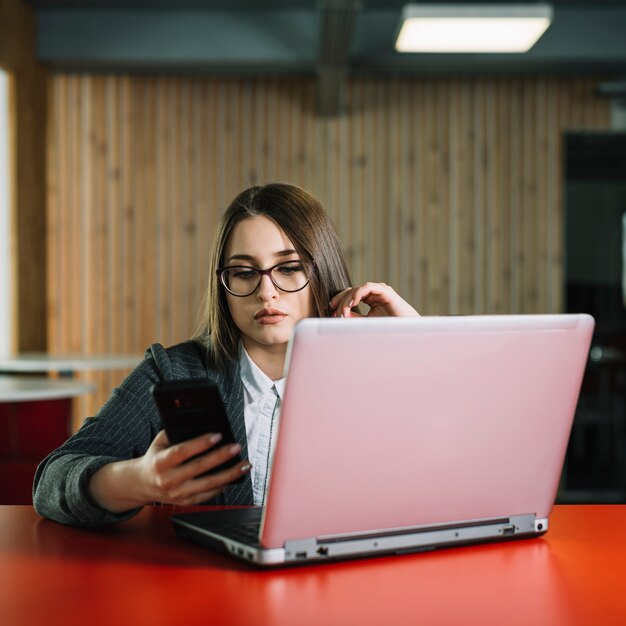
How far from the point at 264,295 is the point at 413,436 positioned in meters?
0.74

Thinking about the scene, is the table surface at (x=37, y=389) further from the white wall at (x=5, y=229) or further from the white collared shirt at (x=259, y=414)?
the white wall at (x=5, y=229)

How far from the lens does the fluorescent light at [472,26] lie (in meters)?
4.43

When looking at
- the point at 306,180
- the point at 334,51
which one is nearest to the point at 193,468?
the point at 334,51

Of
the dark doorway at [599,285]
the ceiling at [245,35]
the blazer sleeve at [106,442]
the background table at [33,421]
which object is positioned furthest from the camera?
the dark doorway at [599,285]

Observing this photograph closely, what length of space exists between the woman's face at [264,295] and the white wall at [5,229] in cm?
430

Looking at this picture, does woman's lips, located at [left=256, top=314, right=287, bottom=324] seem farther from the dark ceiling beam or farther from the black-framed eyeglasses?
the dark ceiling beam

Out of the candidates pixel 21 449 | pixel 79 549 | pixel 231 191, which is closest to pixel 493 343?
pixel 79 549

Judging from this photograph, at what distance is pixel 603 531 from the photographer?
140cm

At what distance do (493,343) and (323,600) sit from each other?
405 millimetres

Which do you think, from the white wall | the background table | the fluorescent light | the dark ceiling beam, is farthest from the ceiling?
the background table

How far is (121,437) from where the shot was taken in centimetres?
169

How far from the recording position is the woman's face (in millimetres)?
1866

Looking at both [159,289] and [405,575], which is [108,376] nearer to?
[159,289]

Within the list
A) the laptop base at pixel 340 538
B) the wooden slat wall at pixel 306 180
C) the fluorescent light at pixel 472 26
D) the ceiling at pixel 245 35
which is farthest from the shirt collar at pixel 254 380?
the wooden slat wall at pixel 306 180
